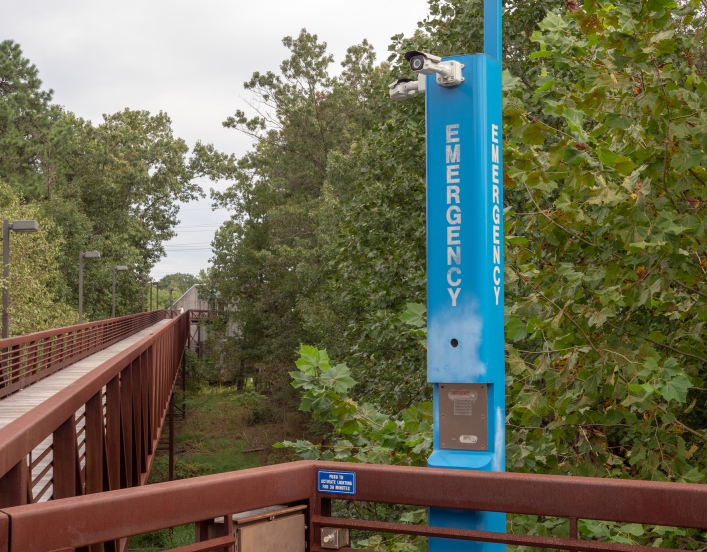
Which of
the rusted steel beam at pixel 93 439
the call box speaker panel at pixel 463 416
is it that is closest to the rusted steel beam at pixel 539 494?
the call box speaker panel at pixel 463 416

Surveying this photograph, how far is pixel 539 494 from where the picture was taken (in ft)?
7.14

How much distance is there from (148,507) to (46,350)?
17741 mm

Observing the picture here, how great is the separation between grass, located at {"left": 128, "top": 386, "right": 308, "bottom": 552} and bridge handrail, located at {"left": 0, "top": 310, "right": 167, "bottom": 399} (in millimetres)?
7248

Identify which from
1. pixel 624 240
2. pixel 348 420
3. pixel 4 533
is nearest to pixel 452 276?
pixel 624 240

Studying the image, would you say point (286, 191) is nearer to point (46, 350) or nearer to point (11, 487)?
point (46, 350)

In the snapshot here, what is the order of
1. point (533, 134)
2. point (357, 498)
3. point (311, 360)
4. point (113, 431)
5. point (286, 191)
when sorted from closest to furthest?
point (357, 498) < point (533, 134) < point (311, 360) < point (113, 431) < point (286, 191)

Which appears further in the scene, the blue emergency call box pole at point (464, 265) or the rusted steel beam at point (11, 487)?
the rusted steel beam at point (11, 487)

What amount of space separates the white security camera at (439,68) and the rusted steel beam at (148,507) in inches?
66.6

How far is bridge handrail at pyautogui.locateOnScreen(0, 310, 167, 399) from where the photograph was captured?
14.2 meters

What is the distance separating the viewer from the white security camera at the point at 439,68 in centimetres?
288

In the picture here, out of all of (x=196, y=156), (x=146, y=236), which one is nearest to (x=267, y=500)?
(x=146, y=236)

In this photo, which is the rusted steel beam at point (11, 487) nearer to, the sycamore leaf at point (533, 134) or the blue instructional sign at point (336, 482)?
the blue instructional sign at point (336, 482)

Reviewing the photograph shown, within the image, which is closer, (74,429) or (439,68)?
(439,68)

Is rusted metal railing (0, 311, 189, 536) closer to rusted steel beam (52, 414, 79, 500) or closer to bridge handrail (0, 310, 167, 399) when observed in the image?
rusted steel beam (52, 414, 79, 500)
